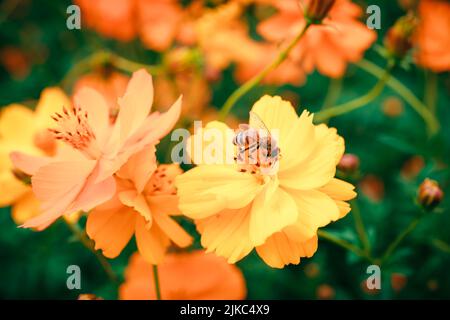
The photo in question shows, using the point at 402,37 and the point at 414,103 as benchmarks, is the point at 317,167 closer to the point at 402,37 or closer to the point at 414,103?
the point at 402,37

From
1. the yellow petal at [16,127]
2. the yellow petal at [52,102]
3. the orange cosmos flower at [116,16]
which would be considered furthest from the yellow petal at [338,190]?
the orange cosmos flower at [116,16]

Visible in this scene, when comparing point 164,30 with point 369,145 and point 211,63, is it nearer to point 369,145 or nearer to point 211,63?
point 211,63

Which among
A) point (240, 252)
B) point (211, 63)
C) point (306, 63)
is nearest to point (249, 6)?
point (211, 63)

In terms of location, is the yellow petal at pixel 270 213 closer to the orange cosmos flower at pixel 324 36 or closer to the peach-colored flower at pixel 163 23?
the orange cosmos flower at pixel 324 36

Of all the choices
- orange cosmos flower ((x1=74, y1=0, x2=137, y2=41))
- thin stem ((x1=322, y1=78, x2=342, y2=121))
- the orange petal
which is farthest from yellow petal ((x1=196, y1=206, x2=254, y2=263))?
orange cosmos flower ((x1=74, y1=0, x2=137, y2=41))

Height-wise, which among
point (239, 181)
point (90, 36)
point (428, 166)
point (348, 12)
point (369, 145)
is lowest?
point (239, 181)

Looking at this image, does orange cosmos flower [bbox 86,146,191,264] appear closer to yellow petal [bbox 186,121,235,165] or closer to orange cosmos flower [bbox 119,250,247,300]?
yellow petal [bbox 186,121,235,165]

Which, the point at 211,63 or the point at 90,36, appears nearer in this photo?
the point at 211,63
